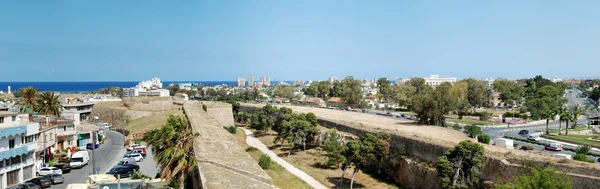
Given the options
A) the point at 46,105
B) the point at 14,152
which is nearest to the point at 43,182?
the point at 14,152

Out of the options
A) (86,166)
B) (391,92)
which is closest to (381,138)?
(86,166)

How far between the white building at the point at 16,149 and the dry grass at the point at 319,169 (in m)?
18.1

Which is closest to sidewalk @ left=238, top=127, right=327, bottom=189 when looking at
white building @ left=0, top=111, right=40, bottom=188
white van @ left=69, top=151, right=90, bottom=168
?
white van @ left=69, top=151, right=90, bottom=168

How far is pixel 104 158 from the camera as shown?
32312mm

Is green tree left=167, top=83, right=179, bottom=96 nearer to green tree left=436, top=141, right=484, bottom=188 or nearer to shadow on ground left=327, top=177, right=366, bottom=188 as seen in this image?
shadow on ground left=327, top=177, right=366, bottom=188

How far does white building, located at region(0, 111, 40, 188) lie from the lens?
2417cm

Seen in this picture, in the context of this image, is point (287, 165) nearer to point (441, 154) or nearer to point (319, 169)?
point (319, 169)

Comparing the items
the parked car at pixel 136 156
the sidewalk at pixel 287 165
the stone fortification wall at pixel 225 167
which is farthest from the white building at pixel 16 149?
the sidewalk at pixel 287 165

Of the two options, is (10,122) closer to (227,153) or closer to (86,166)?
(86,166)

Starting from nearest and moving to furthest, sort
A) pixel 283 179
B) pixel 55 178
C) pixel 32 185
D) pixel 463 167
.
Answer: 1. pixel 463 167
2. pixel 32 185
3. pixel 55 178
4. pixel 283 179

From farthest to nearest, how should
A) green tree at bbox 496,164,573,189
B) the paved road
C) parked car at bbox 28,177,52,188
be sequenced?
the paved road
parked car at bbox 28,177,52,188
green tree at bbox 496,164,573,189

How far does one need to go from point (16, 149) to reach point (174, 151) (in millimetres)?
14595

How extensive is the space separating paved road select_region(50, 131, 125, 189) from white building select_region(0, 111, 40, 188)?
226 centimetres

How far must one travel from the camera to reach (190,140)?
18.2m
